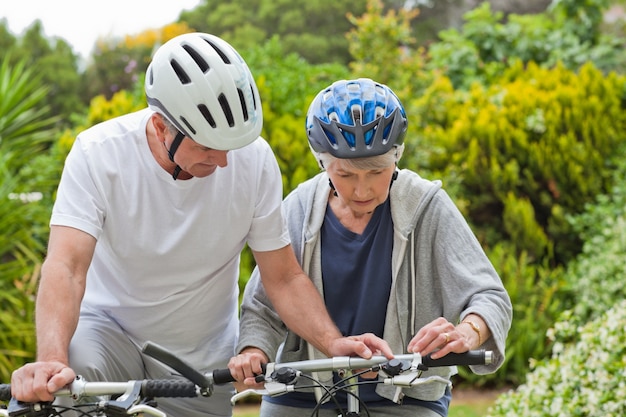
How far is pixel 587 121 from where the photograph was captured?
10070 millimetres

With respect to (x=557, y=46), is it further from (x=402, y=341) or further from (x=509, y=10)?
(x=402, y=341)

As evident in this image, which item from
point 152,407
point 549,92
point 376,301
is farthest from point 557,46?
point 152,407

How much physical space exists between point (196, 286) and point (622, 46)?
964 cm

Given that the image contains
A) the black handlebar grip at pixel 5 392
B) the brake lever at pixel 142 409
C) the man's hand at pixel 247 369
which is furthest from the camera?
the man's hand at pixel 247 369

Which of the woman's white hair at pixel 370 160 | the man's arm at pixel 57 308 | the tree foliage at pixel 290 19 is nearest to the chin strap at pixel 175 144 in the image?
the man's arm at pixel 57 308

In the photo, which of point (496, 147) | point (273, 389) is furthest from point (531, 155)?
point (273, 389)

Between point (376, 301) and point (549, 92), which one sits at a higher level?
point (376, 301)

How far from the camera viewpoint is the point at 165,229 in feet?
12.8

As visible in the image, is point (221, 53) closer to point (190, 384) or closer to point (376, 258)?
point (376, 258)

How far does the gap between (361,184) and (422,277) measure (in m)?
0.44

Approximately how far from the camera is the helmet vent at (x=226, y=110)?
359 cm

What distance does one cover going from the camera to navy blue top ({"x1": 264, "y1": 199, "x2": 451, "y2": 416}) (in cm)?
391

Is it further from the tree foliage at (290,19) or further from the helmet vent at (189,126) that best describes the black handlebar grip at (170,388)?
the tree foliage at (290,19)

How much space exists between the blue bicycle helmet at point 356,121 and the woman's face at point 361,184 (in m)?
0.08
